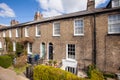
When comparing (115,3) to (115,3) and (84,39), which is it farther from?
(84,39)

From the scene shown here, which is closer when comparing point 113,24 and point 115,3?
point 113,24

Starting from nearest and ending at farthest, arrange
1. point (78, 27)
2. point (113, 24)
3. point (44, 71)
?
point (44, 71) < point (113, 24) < point (78, 27)

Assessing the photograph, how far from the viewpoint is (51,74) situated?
9008 millimetres

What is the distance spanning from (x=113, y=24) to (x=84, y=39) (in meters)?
3.43

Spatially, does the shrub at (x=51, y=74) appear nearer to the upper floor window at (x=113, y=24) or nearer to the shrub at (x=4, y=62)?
the upper floor window at (x=113, y=24)

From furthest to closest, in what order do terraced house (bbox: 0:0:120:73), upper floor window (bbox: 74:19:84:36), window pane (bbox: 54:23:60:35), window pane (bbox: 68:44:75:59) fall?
window pane (bbox: 54:23:60:35) < window pane (bbox: 68:44:75:59) < upper floor window (bbox: 74:19:84:36) < terraced house (bbox: 0:0:120:73)

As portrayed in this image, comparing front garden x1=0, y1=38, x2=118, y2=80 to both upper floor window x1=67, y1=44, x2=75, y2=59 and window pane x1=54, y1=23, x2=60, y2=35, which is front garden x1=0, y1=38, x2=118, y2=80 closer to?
upper floor window x1=67, y1=44, x2=75, y2=59

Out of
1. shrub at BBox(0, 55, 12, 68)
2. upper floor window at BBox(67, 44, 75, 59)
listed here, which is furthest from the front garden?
upper floor window at BBox(67, 44, 75, 59)

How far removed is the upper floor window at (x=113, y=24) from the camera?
38.1 feet

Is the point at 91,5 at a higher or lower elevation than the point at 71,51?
higher

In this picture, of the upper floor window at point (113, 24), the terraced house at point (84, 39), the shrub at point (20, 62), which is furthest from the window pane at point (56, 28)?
the upper floor window at point (113, 24)

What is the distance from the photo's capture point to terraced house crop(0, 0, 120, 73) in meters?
11.8

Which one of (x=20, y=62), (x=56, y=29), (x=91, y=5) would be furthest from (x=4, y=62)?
(x=91, y=5)

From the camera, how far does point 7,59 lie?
16531 millimetres
